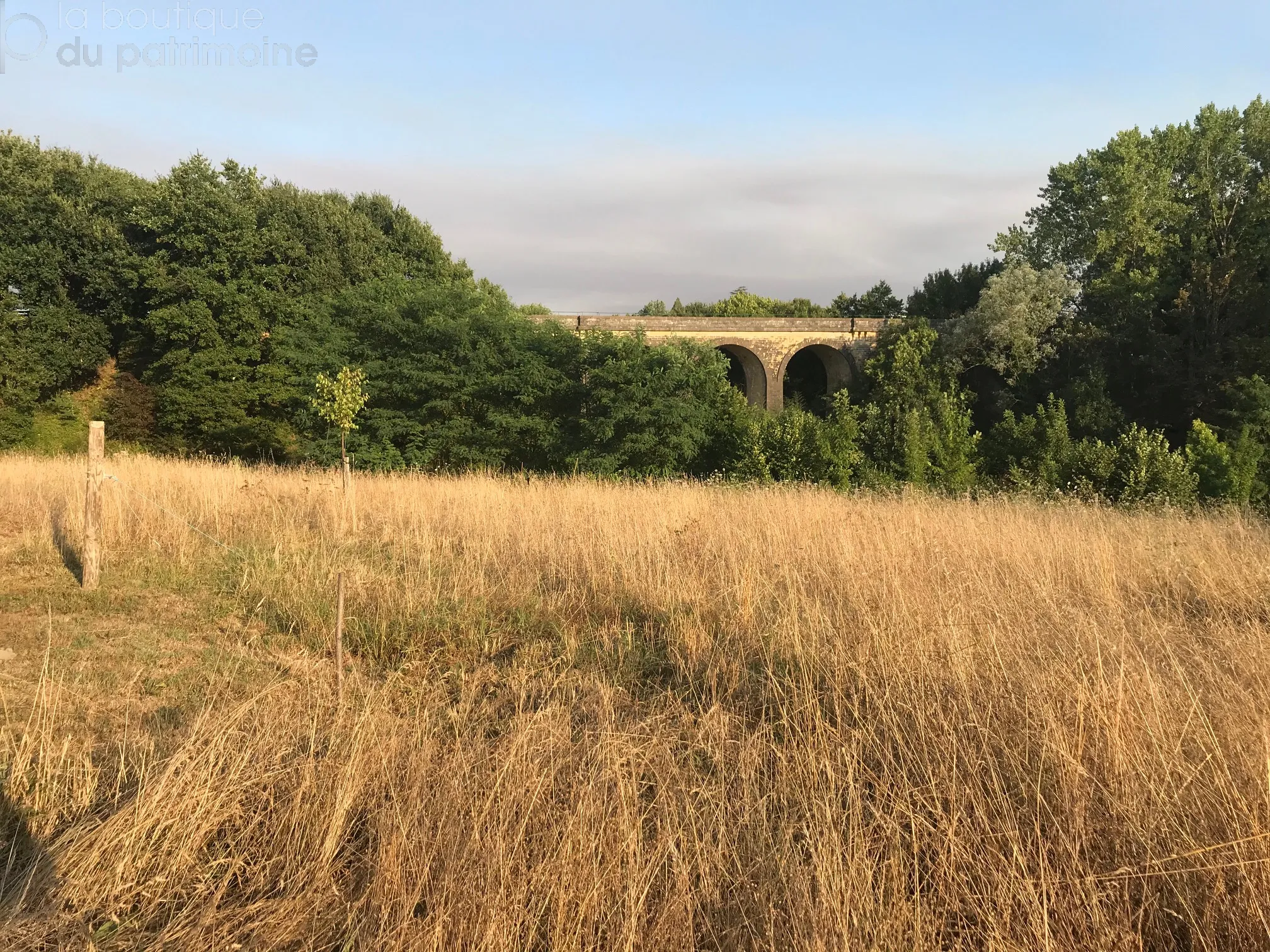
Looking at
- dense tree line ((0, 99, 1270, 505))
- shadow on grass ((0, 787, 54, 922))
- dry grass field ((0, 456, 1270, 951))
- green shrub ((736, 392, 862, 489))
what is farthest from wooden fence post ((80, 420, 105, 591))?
green shrub ((736, 392, 862, 489))

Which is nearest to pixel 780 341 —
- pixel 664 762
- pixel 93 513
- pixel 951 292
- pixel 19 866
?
pixel 951 292

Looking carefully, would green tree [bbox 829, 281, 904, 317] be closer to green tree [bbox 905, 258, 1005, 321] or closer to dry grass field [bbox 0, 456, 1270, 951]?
green tree [bbox 905, 258, 1005, 321]

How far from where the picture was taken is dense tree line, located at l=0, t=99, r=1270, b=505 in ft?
62.4

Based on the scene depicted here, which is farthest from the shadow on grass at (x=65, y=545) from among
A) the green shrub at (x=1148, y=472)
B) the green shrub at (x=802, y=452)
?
the green shrub at (x=1148, y=472)

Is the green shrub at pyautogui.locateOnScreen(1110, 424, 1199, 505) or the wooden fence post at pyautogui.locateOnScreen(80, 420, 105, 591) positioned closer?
the wooden fence post at pyautogui.locateOnScreen(80, 420, 105, 591)

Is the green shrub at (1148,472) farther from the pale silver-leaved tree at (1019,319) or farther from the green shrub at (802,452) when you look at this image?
the pale silver-leaved tree at (1019,319)

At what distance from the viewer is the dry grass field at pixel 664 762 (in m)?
2.21

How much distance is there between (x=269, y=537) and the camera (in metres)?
7.85

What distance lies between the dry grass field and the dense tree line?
12640mm

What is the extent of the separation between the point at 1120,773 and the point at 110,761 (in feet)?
12.6

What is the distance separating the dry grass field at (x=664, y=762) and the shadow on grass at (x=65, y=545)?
2.92 ft

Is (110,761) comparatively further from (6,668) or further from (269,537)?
Result: (269,537)

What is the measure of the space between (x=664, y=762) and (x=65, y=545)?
7038mm

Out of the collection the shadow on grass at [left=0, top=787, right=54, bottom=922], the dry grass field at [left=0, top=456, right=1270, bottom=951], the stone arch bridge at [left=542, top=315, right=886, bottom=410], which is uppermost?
the stone arch bridge at [left=542, top=315, right=886, bottom=410]
